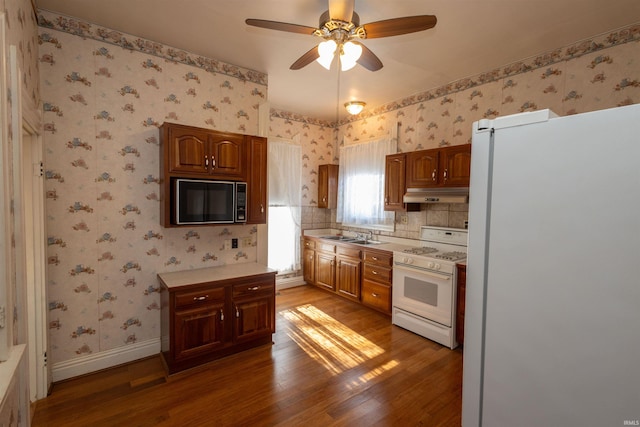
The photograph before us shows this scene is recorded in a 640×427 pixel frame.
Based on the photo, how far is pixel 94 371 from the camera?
8.56ft

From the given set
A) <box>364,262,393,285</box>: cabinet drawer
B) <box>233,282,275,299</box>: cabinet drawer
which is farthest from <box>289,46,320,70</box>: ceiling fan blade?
<box>364,262,393,285</box>: cabinet drawer

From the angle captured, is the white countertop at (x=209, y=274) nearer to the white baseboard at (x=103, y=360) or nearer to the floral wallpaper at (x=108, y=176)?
the floral wallpaper at (x=108, y=176)

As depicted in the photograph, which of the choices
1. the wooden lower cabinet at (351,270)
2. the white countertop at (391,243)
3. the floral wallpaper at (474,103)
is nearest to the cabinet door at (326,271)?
the wooden lower cabinet at (351,270)

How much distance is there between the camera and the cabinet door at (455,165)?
10.6ft

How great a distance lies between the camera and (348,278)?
4.39m

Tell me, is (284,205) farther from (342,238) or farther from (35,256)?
(35,256)

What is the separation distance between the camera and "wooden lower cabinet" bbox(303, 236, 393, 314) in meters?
3.88

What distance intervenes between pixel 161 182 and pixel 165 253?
0.69 meters

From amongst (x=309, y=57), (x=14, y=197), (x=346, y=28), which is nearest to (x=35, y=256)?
(x=14, y=197)

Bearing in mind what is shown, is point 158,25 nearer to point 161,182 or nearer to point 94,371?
point 161,182

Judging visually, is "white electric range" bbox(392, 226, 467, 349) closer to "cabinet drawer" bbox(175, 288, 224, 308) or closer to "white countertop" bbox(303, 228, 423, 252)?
"white countertop" bbox(303, 228, 423, 252)

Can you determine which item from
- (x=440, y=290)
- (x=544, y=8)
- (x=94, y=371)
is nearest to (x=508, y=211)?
(x=544, y=8)

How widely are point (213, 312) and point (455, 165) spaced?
9.63 ft

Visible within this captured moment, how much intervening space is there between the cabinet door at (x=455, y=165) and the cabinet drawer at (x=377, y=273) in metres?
1.30
